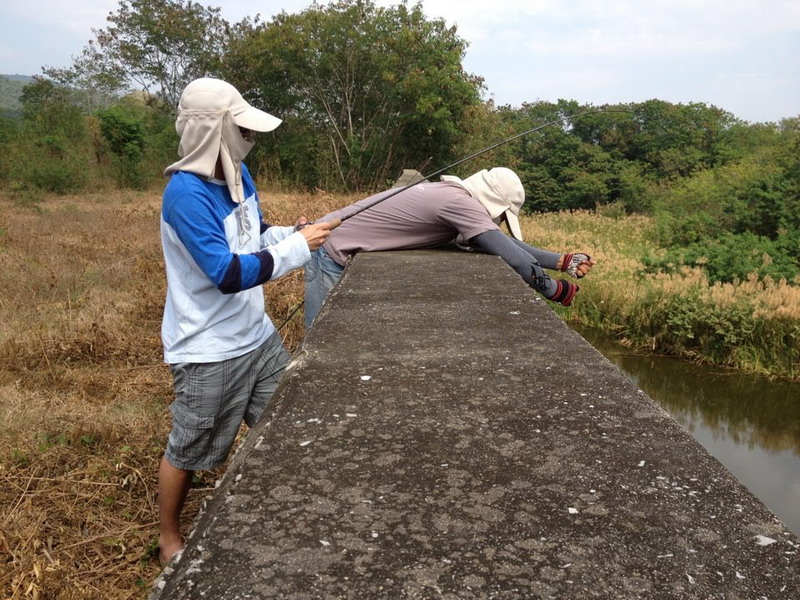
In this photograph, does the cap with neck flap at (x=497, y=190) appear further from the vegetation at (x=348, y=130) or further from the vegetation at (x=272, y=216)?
the vegetation at (x=348, y=130)

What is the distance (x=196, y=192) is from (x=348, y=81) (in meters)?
20.6

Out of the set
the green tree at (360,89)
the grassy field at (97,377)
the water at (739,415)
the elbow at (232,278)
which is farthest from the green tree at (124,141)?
the elbow at (232,278)

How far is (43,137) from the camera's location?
20.7m

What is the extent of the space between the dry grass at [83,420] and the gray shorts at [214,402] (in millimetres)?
538

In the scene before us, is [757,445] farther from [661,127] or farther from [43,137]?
[661,127]

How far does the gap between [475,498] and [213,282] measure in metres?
1.09

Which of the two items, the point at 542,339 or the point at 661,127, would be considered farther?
the point at 661,127

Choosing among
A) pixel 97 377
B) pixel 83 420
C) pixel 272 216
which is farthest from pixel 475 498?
pixel 272 216

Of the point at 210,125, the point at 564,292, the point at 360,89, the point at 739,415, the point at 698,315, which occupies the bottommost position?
the point at 739,415

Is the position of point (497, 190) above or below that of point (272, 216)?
above

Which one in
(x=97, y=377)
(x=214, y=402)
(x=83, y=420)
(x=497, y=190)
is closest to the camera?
(x=214, y=402)

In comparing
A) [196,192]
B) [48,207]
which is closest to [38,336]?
[196,192]

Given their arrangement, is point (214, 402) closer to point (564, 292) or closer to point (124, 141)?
point (564, 292)

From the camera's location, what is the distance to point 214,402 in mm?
2135
